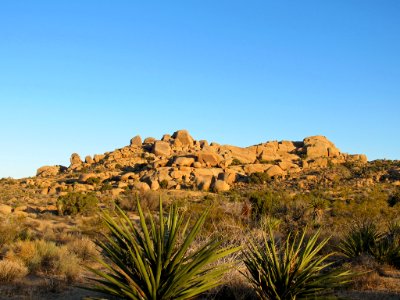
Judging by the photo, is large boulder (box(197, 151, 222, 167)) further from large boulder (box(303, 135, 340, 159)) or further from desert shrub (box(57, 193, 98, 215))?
Result: desert shrub (box(57, 193, 98, 215))

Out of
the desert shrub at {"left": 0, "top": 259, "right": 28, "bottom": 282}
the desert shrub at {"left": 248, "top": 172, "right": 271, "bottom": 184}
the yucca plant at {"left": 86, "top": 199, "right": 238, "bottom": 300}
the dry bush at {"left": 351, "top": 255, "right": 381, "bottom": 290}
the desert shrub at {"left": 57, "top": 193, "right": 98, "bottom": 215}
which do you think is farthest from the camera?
the desert shrub at {"left": 248, "top": 172, "right": 271, "bottom": 184}

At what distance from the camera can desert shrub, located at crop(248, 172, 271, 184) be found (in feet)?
160

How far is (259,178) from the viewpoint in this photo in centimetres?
5000

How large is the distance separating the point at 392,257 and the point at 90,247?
29.2ft

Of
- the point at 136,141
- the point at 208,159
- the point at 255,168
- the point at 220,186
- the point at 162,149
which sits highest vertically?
the point at 136,141

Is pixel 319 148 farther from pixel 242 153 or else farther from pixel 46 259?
pixel 46 259

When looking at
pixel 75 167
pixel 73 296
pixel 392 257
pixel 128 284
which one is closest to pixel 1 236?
pixel 73 296

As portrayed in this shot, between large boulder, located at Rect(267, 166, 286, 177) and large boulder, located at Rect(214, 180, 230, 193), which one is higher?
large boulder, located at Rect(267, 166, 286, 177)

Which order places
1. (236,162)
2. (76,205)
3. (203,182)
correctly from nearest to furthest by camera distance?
(76,205), (203,182), (236,162)

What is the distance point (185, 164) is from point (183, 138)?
47.4 ft

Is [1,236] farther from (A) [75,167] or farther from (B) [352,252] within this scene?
(A) [75,167]

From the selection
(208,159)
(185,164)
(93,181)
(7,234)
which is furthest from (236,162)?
(7,234)

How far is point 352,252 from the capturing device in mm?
11352

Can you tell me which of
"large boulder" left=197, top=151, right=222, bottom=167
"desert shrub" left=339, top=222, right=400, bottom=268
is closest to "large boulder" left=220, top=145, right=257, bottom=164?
"large boulder" left=197, top=151, right=222, bottom=167
